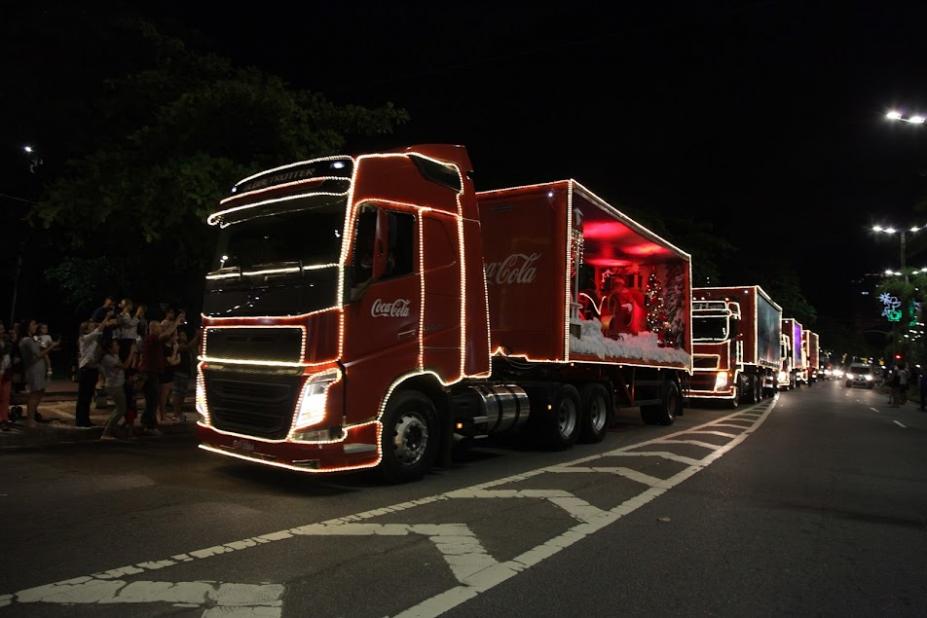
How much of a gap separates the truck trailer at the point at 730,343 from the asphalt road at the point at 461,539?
35.0ft

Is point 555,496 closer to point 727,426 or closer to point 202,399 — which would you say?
point 202,399

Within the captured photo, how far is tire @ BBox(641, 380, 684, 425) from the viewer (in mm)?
14352

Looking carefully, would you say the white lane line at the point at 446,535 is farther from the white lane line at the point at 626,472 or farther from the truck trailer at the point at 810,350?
the truck trailer at the point at 810,350

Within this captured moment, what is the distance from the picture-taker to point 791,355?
36688mm

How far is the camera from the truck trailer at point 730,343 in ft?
64.6

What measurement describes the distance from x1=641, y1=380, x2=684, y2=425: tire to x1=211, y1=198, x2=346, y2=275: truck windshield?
941 cm

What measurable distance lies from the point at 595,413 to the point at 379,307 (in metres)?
5.54

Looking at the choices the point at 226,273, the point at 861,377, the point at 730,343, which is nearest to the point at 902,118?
the point at 730,343

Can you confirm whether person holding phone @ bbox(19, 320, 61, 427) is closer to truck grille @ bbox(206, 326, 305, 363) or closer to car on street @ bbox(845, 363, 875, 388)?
truck grille @ bbox(206, 326, 305, 363)

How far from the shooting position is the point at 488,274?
33.7 feet

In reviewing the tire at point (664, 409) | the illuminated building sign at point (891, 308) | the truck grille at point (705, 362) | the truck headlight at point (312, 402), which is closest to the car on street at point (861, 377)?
the illuminated building sign at point (891, 308)

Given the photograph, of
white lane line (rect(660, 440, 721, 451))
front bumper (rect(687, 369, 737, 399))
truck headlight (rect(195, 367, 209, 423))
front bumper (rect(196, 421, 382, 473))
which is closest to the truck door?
front bumper (rect(196, 421, 382, 473))

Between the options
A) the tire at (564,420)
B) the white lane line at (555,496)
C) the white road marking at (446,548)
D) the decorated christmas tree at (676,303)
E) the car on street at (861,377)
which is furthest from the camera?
the car on street at (861,377)

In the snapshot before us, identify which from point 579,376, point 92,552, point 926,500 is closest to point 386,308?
point 92,552
